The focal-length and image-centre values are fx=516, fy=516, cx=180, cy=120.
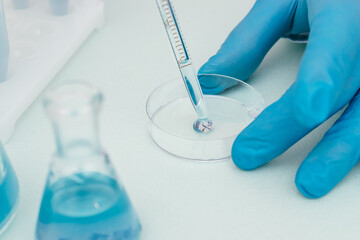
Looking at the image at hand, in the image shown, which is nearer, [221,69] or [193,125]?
[193,125]

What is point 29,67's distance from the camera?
3.80 feet

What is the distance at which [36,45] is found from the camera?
1.21m

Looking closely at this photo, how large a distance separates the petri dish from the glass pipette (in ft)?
0.08

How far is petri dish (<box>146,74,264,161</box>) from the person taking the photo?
100 centimetres

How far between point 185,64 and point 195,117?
0.15 meters

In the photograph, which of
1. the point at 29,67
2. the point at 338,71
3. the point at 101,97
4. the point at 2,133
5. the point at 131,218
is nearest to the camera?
the point at 101,97

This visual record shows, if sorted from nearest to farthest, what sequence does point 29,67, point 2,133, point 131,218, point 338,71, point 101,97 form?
point 101,97
point 131,218
point 338,71
point 2,133
point 29,67

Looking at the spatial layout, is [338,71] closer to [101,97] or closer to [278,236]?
[278,236]

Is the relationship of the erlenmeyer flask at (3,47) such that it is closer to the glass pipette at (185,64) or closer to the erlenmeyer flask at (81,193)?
the glass pipette at (185,64)

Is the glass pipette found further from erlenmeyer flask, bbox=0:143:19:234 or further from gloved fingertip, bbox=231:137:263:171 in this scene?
erlenmeyer flask, bbox=0:143:19:234

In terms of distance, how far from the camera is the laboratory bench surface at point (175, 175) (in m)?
0.87

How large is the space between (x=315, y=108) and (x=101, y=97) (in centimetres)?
37

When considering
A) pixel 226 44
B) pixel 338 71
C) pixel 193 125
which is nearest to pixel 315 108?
pixel 338 71

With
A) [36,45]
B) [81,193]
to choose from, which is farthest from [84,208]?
[36,45]
